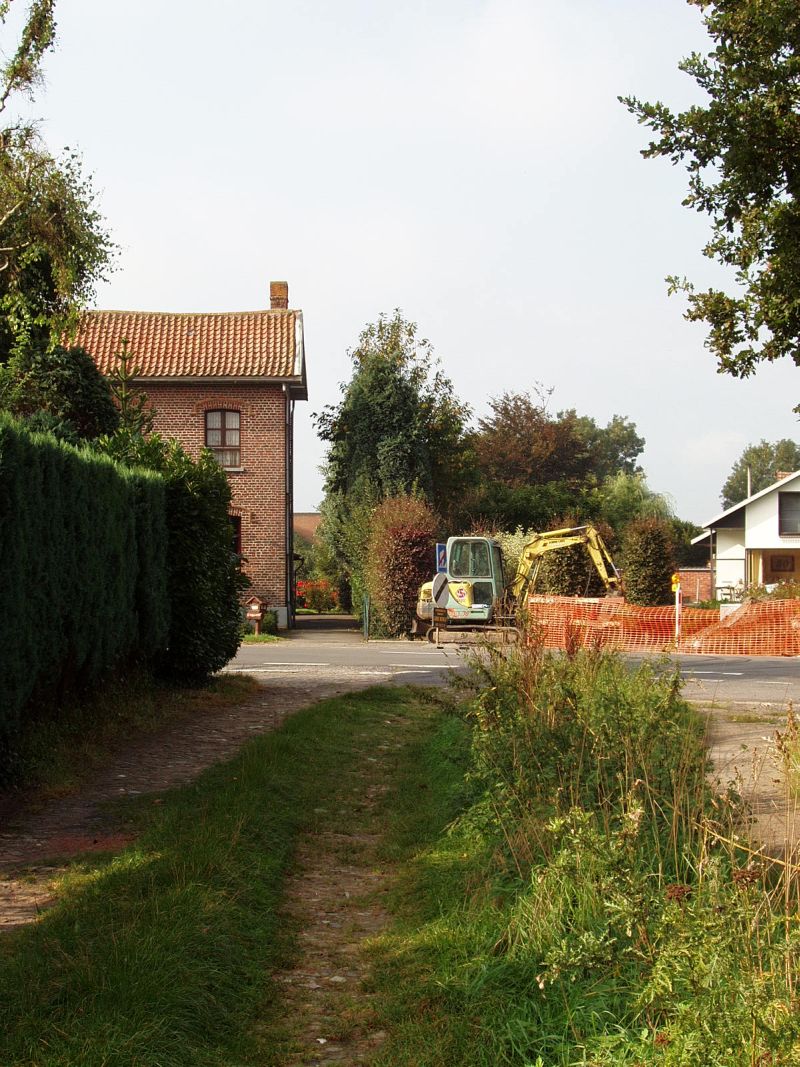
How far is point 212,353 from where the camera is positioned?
3353cm

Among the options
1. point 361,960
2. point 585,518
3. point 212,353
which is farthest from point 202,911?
point 585,518

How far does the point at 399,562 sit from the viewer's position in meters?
29.5

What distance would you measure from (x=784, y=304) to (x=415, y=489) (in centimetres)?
2699

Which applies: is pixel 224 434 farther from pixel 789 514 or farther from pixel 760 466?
pixel 760 466

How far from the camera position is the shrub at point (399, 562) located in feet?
96.8

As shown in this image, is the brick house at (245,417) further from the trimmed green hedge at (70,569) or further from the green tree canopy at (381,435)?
the trimmed green hedge at (70,569)

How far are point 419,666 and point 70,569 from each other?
1118 cm

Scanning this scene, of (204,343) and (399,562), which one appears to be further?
(204,343)

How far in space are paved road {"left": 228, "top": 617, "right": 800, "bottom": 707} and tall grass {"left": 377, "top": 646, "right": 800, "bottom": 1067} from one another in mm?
6378

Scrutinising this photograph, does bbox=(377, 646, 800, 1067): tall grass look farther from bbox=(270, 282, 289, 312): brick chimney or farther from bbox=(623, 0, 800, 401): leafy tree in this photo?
bbox=(270, 282, 289, 312): brick chimney

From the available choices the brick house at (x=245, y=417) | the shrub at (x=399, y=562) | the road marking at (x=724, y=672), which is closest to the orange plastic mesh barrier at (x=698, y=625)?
the road marking at (x=724, y=672)

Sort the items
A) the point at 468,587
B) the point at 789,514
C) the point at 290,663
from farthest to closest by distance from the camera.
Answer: the point at 789,514, the point at 468,587, the point at 290,663

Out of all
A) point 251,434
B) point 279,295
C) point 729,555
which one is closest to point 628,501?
point 729,555

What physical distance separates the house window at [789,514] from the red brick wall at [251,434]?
26526 millimetres
